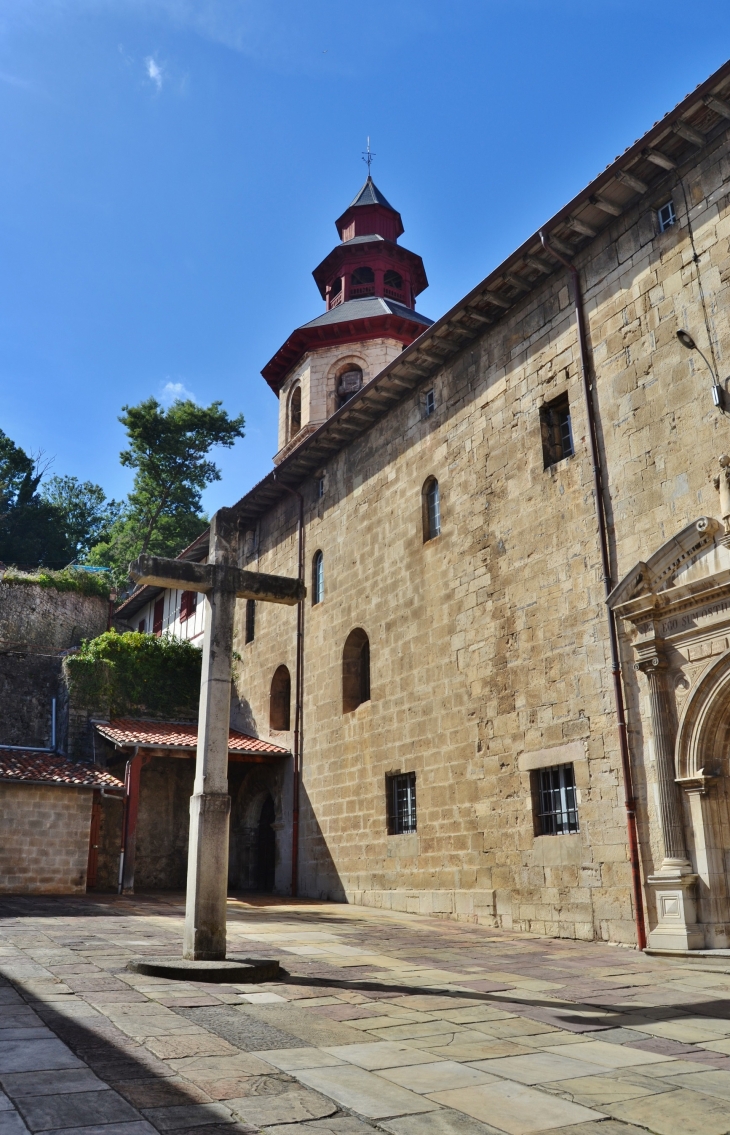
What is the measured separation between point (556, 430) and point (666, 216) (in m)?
2.87

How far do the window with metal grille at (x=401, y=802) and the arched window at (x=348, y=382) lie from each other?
1268 centimetres

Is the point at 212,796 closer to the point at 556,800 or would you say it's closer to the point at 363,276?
the point at 556,800

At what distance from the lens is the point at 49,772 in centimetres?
1653

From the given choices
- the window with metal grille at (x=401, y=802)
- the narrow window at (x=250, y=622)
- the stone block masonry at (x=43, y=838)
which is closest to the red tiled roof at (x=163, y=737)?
the stone block masonry at (x=43, y=838)

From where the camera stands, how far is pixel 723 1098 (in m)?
4.11

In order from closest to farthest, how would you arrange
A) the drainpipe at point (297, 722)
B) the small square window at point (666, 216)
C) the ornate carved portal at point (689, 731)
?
the ornate carved portal at point (689, 731)
the small square window at point (666, 216)
the drainpipe at point (297, 722)

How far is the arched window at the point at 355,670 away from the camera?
16.1 m

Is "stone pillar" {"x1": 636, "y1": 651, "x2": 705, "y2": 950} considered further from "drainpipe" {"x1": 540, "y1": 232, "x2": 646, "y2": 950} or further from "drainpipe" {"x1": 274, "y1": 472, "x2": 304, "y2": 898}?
"drainpipe" {"x1": 274, "y1": 472, "x2": 304, "y2": 898}

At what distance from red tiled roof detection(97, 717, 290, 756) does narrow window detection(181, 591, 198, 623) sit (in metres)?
4.09

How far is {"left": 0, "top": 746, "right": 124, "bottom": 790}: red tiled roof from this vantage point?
52.4 ft

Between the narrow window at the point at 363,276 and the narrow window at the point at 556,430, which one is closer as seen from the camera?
the narrow window at the point at 556,430

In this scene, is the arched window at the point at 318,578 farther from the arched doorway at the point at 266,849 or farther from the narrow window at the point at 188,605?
the narrow window at the point at 188,605

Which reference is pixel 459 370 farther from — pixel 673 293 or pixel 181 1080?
pixel 181 1080

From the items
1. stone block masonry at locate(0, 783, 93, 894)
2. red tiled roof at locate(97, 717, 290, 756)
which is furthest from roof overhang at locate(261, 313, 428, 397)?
stone block masonry at locate(0, 783, 93, 894)
